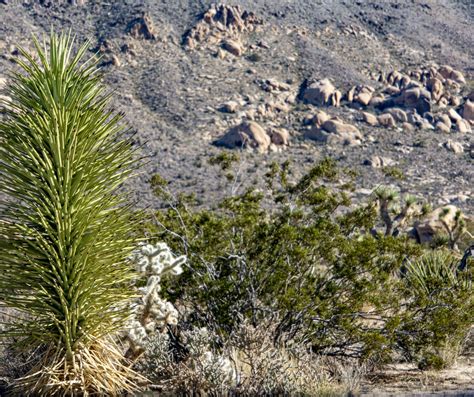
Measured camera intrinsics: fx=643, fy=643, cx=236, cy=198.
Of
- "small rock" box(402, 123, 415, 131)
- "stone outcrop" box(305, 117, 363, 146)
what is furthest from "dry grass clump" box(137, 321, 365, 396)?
"small rock" box(402, 123, 415, 131)

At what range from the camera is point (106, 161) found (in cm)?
609

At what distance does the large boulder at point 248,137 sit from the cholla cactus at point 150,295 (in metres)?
38.8

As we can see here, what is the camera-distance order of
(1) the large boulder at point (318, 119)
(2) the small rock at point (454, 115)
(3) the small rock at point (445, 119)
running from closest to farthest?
(1) the large boulder at point (318, 119) → (3) the small rock at point (445, 119) → (2) the small rock at point (454, 115)

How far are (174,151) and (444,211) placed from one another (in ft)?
67.4

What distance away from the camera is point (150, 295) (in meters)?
6.76

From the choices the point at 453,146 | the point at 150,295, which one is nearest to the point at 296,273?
the point at 150,295

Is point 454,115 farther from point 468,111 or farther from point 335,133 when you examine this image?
point 335,133

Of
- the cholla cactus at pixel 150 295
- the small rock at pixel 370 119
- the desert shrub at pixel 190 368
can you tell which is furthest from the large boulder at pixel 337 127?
the cholla cactus at pixel 150 295

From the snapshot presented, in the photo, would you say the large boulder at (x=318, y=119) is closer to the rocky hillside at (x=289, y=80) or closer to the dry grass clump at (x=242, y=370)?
the rocky hillside at (x=289, y=80)

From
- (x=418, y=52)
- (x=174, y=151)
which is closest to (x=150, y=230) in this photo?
(x=174, y=151)

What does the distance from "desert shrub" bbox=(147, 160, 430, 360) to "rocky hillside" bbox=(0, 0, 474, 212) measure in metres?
27.0

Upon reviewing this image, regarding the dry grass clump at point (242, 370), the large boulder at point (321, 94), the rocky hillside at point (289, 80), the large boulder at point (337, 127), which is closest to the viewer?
the dry grass clump at point (242, 370)

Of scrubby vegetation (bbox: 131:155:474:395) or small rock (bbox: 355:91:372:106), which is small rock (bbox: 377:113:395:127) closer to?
Result: small rock (bbox: 355:91:372:106)

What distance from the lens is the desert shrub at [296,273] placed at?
26.3 feet
